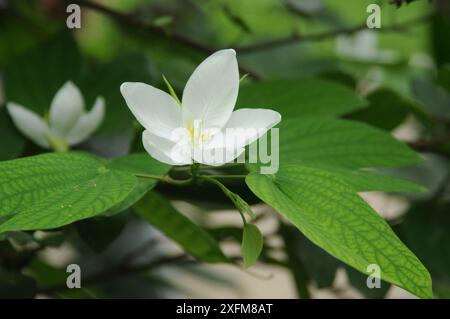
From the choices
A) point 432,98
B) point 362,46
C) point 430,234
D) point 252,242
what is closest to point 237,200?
point 252,242

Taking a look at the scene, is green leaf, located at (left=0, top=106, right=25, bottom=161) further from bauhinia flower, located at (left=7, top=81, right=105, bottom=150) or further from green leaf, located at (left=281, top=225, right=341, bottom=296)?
green leaf, located at (left=281, top=225, right=341, bottom=296)

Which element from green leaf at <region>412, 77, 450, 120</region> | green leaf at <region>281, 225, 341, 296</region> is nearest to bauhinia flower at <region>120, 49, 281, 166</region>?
green leaf at <region>281, 225, 341, 296</region>

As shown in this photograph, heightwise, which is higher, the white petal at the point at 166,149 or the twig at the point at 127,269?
the white petal at the point at 166,149

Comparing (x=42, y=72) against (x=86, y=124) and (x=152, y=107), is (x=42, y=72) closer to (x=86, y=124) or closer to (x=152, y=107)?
(x=86, y=124)

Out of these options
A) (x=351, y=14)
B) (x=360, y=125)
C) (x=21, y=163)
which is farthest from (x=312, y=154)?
(x=351, y=14)

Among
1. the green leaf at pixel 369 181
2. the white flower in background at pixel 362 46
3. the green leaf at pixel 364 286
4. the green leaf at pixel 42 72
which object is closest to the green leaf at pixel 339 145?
the green leaf at pixel 369 181

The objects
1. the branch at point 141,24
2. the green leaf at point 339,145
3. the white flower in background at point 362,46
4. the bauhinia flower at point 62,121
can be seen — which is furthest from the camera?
the white flower in background at point 362,46

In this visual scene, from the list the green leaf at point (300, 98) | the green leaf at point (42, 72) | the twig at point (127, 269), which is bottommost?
the twig at point (127, 269)

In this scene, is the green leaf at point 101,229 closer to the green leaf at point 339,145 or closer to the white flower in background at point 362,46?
the green leaf at point 339,145
